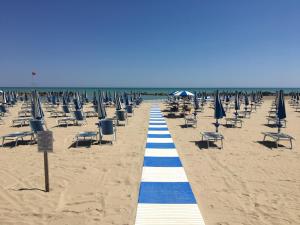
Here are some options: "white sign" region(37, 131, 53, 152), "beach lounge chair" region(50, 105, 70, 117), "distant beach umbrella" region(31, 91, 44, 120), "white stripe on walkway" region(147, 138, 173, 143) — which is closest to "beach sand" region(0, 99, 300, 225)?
"white stripe on walkway" region(147, 138, 173, 143)

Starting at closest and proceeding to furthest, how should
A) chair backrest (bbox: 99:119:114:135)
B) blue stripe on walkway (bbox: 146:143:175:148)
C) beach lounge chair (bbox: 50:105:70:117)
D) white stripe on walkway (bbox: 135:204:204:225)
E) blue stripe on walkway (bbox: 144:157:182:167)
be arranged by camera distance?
white stripe on walkway (bbox: 135:204:204:225)
blue stripe on walkway (bbox: 144:157:182:167)
blue stripe on walkway (bbox: 146:143:175:148)
chair backrest (bbox: 99:119:114:135)
beach lounge chair (bbox: 50:105:70:117)

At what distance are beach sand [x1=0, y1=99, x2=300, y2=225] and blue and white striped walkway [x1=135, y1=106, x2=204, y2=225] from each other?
0.49 feet

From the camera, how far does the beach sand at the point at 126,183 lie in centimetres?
408

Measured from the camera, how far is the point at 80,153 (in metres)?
7.71

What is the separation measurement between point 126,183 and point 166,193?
94cm

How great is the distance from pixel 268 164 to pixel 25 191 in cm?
577

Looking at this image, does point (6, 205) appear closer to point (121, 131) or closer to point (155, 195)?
point (155, 195)

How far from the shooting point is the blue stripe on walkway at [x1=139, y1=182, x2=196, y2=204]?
15.0ft

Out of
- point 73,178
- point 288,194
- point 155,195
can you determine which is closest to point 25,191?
point 73,178

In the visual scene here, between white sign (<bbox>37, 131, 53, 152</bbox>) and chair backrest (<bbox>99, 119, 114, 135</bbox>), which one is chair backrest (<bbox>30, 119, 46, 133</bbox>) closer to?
chair backrest (<bbox>99, 119, 114, 135</bbox>)

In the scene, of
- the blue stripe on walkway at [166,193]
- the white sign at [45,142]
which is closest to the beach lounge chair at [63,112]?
the white sign at [45,142]

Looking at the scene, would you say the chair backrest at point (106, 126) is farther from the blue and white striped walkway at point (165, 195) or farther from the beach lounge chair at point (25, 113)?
the beach lounge chair at point (25, 113)

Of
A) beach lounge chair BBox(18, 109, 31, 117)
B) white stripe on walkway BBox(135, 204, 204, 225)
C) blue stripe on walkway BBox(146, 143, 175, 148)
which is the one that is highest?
beach lounge chair BBox(18, 109, 31, 117)

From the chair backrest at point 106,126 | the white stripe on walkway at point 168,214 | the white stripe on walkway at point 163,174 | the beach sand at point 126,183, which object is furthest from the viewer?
the chair backrest at point 106,126
